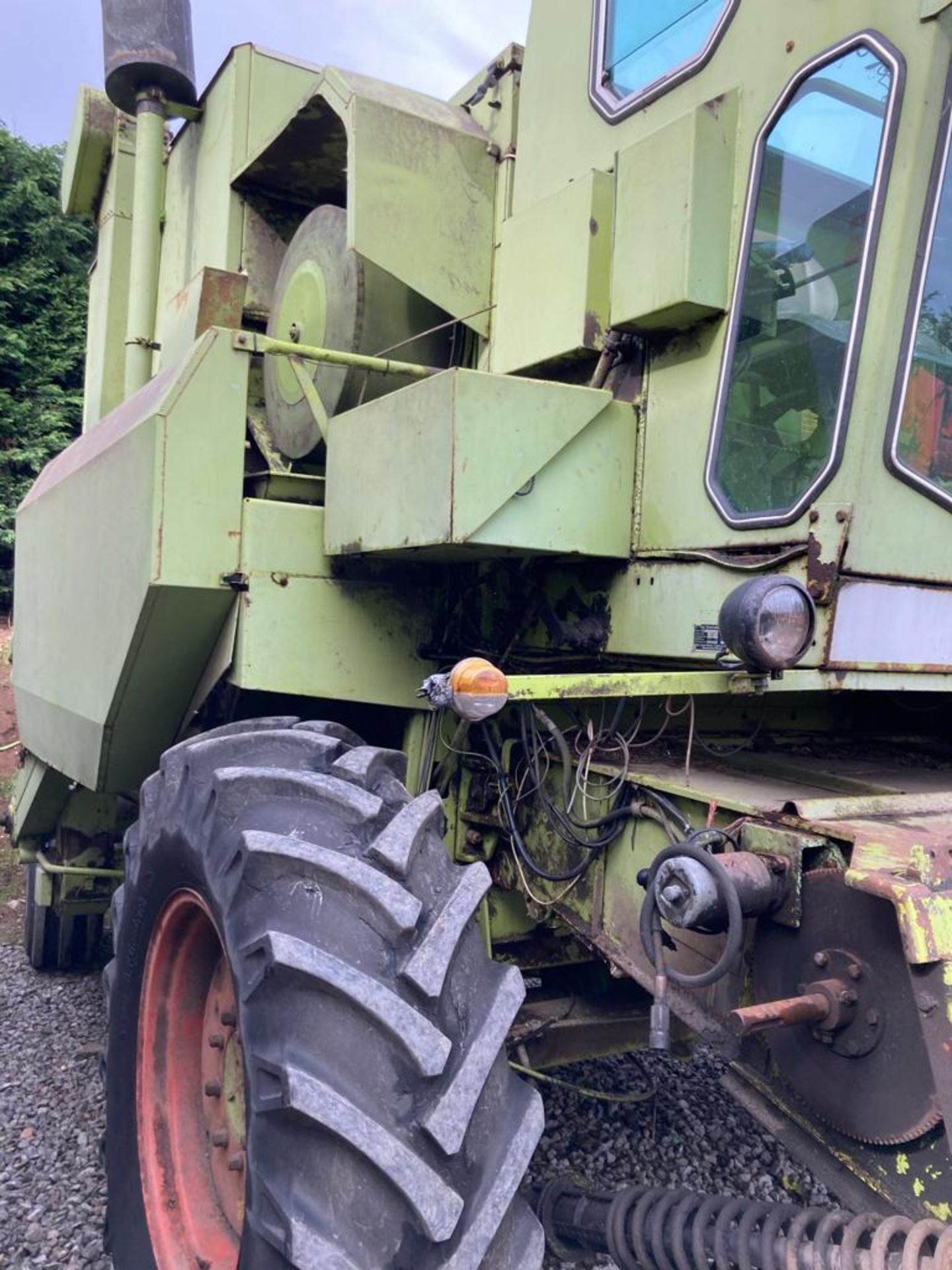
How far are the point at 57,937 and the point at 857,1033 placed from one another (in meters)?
3.80

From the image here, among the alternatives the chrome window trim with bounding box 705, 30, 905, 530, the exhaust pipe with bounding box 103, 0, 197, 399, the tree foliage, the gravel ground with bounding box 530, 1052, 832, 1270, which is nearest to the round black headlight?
A: the chrome window trim with bounding box 705, 30, 905, 530

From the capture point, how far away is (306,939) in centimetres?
175

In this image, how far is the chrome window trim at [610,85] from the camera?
86.4 inches

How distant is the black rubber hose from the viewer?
5.30ft

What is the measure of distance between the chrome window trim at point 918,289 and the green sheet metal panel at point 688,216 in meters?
0.37

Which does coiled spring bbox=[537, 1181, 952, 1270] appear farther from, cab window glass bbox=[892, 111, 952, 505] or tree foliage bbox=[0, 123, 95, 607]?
tree foliage bbox=[0, 123, 95, 607]

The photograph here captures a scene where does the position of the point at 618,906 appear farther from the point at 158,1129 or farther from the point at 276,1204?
the point at 158,1129

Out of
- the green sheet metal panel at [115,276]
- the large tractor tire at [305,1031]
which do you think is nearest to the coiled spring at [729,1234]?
the large tractor tire at [305,1031]

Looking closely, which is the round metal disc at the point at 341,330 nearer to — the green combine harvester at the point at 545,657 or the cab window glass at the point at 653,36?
the green combine harvester at the point at 545,657

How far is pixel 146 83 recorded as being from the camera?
407 centimetres

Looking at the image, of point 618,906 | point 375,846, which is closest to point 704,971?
point 618,906

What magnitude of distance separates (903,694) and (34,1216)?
2.59 metres

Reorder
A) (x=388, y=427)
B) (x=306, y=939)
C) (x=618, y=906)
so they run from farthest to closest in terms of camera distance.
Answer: (x=388, y=427), (x=618, y=906), (x=306, y=939)

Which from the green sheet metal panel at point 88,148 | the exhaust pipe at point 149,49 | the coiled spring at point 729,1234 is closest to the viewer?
the coiled spring at point 729,1234
